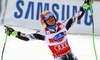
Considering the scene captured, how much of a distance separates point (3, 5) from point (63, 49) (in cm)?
585

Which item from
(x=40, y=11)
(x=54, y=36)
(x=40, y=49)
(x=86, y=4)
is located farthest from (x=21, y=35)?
(x=40, y=11)

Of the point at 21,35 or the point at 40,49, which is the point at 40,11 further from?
the point at 21,35

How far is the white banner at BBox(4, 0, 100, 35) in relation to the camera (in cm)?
968

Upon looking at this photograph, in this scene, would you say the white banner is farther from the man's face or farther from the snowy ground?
the man's face

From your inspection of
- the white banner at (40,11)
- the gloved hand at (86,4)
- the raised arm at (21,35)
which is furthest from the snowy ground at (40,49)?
the raised arm at (21,35)

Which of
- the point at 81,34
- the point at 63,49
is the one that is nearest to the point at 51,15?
the point at 63,49

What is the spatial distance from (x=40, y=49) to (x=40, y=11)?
2266mm

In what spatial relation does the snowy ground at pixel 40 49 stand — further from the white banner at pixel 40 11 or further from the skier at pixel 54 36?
the skier at pixel 54 36

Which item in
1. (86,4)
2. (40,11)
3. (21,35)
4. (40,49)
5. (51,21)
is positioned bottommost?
(40,49)

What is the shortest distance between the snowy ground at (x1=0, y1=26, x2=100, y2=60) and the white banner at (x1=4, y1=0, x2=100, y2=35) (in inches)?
17.3

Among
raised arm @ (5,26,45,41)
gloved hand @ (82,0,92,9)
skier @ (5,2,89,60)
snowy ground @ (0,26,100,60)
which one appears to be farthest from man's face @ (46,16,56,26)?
snowy ground @ (0,26,100,60)

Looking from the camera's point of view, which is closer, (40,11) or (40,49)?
(40,49)

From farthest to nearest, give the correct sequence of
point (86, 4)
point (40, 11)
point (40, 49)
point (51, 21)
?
1. point (40, 11)
2. point (40, 49)
3. point (86, 4)
4. point (51, 21)

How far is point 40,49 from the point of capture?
8219 millimetres
